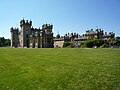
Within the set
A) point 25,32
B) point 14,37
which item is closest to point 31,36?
point 25,32

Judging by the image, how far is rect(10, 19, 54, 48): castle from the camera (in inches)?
4930

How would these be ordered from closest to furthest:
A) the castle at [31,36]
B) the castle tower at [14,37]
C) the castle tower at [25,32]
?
1. the castle at [31,36]
2. the castle tower at [25,32]
3. the castle tower at [14,37]

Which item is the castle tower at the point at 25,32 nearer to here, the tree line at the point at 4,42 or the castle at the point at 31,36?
the castle at the point at 31,36

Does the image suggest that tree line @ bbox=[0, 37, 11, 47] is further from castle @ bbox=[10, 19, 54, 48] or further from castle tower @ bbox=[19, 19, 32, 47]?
castle tower @ bbox=[19, 19, 32, 47]

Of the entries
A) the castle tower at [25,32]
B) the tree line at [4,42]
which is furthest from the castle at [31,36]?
the tree line at [4,42]

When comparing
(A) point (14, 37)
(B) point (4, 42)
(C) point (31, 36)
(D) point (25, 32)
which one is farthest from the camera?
(B) point (4, 42)

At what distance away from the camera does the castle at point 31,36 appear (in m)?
125

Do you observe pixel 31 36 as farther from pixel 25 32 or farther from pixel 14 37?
pixel 14 37

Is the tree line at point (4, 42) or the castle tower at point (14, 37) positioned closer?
the castle tower at point (14, 37)

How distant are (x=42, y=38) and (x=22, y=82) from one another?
363 feet

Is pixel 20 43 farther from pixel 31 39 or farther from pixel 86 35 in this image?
pixel 86 35

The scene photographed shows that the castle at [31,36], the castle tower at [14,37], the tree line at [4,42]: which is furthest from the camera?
the tree line at [4,42]

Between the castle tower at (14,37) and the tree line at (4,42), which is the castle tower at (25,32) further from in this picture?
Result: the tree line at (4,42)

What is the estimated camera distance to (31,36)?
134 m
